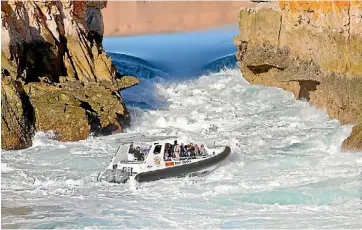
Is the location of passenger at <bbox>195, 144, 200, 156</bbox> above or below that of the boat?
above

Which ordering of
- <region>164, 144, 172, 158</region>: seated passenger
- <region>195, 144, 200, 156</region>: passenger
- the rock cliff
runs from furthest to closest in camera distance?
the rock cliff, <region>195, 144, 200, 156</region>: passenger, <region>164, 144, 172, 158</region>: seated passenger

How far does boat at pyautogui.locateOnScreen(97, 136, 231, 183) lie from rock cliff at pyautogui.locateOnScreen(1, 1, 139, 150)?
15.2 ft

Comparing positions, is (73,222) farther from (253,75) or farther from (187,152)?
(253,75)

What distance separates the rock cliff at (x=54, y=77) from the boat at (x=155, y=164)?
15.2 ft

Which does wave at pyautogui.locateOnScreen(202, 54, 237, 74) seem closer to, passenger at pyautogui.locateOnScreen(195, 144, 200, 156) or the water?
the water

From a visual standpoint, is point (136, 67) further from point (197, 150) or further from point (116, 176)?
point (116, 176)

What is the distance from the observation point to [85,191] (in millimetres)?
18609

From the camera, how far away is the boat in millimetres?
19328

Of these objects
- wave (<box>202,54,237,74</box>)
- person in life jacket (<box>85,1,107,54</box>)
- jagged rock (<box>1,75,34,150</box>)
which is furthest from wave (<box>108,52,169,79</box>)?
jagged rock (<box>1,75,34,150</box>)

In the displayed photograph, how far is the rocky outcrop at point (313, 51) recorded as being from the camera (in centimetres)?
2469

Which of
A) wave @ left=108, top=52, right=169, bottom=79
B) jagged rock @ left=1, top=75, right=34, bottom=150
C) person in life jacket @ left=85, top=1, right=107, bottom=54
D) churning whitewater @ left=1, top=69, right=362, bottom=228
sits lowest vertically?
churning whitewater @ left=1, top=69, right=362, bottom=228

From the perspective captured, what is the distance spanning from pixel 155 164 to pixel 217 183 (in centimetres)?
194

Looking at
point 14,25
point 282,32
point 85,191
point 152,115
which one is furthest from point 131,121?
point 85,191

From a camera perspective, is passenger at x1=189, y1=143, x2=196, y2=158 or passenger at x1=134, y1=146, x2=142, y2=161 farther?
passenger at x1=189, y1=143, x2=196, y2=158
